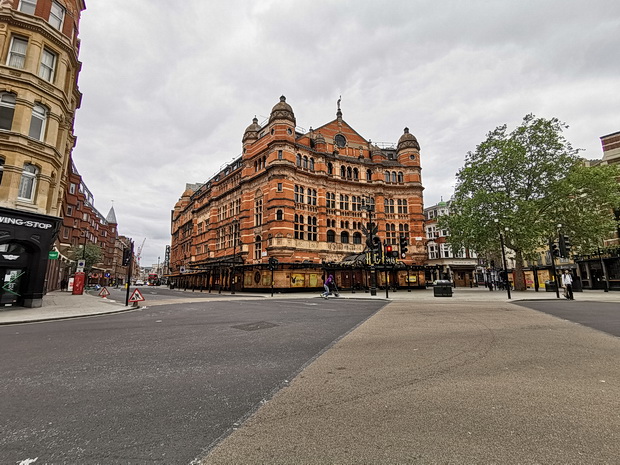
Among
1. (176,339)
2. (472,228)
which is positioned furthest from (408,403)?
(472,228)

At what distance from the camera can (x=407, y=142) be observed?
4659 centimetres

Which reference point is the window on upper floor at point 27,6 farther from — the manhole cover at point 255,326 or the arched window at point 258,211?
the arched window at point 258,211

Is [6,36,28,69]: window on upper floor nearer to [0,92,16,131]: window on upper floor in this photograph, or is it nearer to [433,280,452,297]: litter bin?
[0,92,16,131]: window on upper floor

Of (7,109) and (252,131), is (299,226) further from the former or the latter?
(7,109)

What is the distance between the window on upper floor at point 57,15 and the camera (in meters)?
17.8

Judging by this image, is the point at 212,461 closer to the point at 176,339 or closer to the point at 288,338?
the point at 288,338

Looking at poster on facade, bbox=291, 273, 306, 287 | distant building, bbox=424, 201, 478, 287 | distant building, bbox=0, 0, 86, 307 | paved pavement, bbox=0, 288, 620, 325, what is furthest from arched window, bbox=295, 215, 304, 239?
distant building, bbox=424, 201, 478, 287

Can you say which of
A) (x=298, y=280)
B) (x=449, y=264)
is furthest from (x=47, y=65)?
(x=449, y=264)

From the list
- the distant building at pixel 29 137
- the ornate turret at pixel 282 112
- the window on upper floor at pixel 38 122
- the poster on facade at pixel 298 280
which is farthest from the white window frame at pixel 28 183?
the ornate turret at pixel 282 112

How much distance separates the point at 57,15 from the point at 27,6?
1325 millimetres

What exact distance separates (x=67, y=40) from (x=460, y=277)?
59.4 meters

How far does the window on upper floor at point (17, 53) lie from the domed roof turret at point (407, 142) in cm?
4244

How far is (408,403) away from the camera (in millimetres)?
3639

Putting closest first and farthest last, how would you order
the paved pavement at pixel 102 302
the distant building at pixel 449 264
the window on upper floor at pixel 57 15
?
the paved pavement at pixel 102 302 → the window on upper floor at pixel 57 15 → the distant building at pixel 449 264
